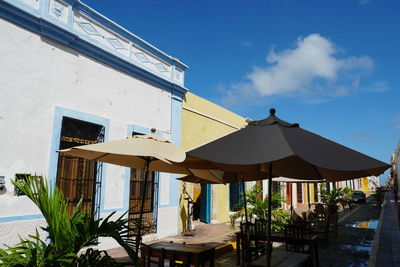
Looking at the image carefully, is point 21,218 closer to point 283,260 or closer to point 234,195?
point 283,260

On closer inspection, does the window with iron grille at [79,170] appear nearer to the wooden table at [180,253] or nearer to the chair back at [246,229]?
the wooden table at [180,253]

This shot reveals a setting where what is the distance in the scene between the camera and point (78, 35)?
733 centimetres

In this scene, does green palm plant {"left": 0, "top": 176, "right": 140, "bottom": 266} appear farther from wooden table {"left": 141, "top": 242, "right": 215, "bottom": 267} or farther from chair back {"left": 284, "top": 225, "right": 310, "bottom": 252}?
chair back {"left": 284, "top": 225, "right": 310, "bottom": 252}

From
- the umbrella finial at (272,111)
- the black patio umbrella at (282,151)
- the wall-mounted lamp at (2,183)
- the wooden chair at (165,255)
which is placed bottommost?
the wooden chair at (165,255)

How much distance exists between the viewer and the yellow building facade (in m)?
10.9

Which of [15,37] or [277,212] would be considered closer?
[15,37]

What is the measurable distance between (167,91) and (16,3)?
196 inches

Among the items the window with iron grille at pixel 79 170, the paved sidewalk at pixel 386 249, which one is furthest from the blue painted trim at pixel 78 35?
the paved sidewalk at pixel 386 249

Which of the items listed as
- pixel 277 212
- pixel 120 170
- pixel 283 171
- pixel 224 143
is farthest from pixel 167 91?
pixel 224 143

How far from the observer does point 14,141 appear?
5.99 metres

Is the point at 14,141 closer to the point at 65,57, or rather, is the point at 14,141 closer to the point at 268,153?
the point at 65,57

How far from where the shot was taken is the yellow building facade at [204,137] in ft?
35.7

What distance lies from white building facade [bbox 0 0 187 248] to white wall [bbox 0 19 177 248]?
0.8 inches

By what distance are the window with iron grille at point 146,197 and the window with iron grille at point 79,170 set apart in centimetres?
120
